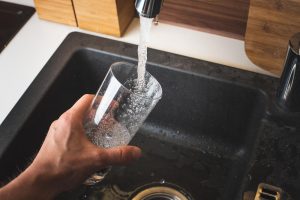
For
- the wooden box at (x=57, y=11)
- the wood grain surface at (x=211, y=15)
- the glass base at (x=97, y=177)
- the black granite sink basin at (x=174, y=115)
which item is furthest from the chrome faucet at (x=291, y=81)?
the wooden box at (x=57, y=11)

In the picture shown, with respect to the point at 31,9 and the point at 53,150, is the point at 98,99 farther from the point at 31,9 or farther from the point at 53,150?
the point at 31,9

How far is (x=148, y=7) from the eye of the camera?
22.1 inches

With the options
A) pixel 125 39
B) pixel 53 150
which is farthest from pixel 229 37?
pixel 53 150

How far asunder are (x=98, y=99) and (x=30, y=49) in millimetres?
292

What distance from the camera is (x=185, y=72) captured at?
84cm

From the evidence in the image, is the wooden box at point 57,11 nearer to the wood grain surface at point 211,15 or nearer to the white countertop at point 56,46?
the white countertop at point 56,46

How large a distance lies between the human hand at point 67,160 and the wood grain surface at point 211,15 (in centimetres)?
37

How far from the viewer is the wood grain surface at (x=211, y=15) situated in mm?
907

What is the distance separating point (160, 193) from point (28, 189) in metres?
0.29

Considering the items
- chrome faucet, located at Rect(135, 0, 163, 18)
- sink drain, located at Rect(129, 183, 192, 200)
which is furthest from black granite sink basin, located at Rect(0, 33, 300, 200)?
chrome faucet, located at Rect(135, 0, 163, 18)

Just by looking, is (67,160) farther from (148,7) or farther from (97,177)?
(148,7)


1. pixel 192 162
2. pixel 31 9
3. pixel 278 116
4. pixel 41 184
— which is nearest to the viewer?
pixel 41 184

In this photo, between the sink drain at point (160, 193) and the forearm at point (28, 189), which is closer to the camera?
the forearm at point (28, 189)

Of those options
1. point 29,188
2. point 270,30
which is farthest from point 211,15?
point 29,188
